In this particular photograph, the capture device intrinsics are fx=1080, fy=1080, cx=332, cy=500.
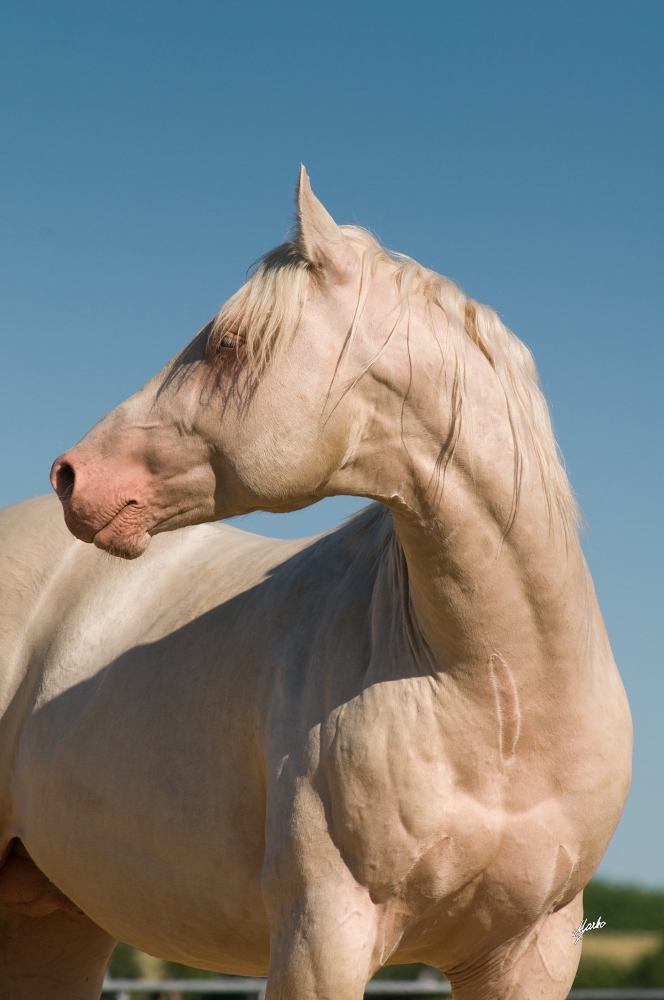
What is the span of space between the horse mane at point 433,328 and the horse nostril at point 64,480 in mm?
410

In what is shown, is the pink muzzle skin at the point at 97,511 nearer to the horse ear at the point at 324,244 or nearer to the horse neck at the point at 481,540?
the horse neck at the point at 481,540

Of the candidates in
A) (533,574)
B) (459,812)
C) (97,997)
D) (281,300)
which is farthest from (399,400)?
(97,997)

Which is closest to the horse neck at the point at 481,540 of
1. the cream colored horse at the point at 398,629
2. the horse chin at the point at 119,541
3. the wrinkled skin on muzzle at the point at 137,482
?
the cream colored horse at the point at 398,629

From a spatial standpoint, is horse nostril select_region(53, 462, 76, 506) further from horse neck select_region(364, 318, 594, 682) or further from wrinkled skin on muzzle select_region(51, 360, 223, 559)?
horse neck select_region(364, 318, 594, 682)

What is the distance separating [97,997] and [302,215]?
3199mm

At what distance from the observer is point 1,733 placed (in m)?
3.72

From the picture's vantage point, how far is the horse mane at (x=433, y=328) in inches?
89.7

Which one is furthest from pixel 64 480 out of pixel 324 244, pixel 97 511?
pixel 324 244

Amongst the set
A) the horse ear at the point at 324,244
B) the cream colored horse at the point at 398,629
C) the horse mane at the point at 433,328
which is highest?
the horse ear at the point at 324,244

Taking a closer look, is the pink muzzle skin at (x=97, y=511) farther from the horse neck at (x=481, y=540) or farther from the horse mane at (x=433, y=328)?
the horse neck at (x=481, y=540)

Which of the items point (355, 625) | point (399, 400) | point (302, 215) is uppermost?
point (302, 215)

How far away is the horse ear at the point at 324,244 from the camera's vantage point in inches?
90.1

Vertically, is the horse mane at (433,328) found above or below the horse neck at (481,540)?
above

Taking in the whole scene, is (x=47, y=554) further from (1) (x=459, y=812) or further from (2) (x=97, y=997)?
(1) (x=459, y=812)
